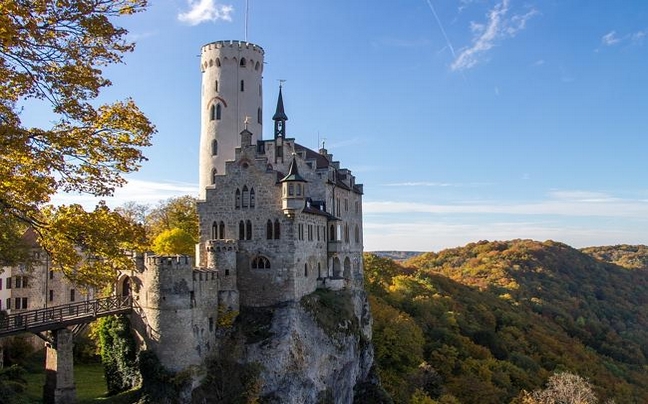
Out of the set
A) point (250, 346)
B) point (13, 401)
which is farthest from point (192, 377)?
point (13, 401)

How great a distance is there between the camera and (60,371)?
30406 mm

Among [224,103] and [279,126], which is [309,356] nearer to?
[279,126]

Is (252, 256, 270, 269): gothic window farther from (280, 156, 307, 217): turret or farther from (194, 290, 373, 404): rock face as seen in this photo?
(280, 156, 307, 217): turret

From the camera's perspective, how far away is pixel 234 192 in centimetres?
3831

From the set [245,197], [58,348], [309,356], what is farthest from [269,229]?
[58,348]

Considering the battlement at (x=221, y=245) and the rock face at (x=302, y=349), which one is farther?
the battlement at (x=221, y=245)

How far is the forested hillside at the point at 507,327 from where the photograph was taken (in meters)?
56.9

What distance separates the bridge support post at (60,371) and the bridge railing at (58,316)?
30.0 inches

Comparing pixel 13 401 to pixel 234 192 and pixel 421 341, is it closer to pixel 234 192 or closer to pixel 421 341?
pixel 234 192

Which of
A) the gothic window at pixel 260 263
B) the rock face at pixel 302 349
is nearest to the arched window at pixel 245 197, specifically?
the gothic window at pixel 260 263

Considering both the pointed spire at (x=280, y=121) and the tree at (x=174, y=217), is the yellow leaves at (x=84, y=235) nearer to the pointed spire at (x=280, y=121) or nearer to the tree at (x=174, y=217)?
the pointed spire at (x=280, y=121)

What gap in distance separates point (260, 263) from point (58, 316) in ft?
41.2

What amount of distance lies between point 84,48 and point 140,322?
19880 millimetres

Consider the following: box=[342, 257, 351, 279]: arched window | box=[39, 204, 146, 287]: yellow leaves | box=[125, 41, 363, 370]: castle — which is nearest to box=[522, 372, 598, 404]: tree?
box=[125, 41, 363, 370]: castle
